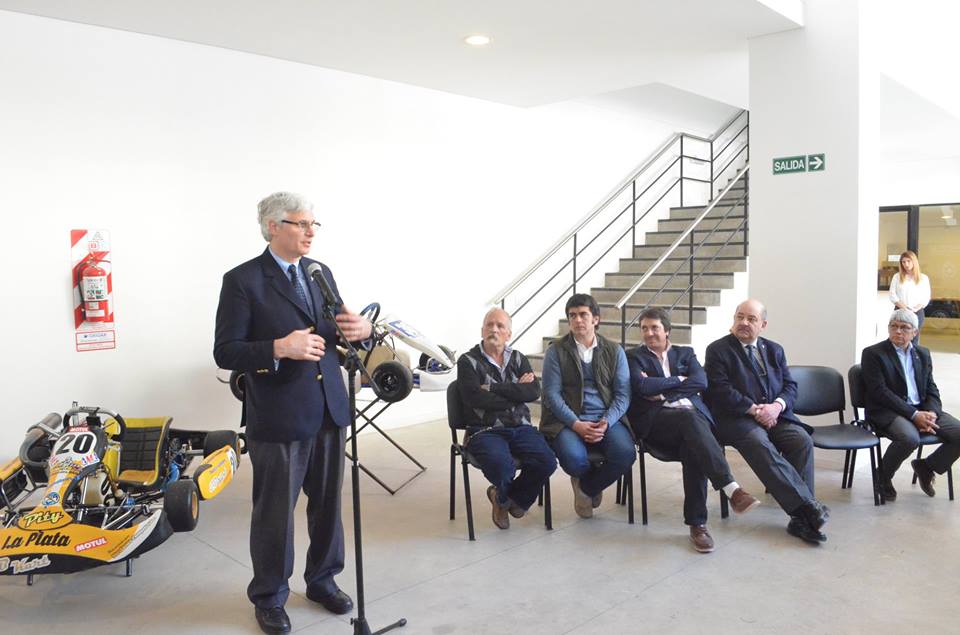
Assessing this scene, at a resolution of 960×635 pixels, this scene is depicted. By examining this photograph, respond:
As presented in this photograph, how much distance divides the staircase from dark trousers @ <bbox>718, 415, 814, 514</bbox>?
6.54 feet

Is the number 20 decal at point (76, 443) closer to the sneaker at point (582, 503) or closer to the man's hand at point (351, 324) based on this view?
the man's hand at point (351, 324)

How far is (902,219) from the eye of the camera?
12039 millimetres

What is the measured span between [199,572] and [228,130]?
3133 mm

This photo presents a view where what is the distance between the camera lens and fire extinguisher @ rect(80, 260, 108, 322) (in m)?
4.61

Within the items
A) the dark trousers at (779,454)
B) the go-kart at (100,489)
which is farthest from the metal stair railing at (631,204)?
the go-kart at (100,489)

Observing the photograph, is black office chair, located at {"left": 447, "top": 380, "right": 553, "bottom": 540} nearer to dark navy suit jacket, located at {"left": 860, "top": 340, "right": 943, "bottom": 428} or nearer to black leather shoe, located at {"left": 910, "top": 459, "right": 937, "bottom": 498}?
dark navy suit jacket, located at {"left": 860, "top": 340, "right": 943, "bottom": 428}

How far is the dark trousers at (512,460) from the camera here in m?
3.74

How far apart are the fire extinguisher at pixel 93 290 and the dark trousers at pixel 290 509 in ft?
7.94

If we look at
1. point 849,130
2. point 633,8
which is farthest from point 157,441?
point 849,130

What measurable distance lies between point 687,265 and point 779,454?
4.01 meters

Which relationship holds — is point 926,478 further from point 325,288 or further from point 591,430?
point 325,288

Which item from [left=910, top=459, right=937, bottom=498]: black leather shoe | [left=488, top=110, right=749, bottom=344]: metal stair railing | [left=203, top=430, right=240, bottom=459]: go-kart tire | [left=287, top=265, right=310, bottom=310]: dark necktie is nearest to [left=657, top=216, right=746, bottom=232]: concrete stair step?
[left=488, top=110, right=749, bottom=344]: metal stair railing

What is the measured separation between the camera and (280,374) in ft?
8.93

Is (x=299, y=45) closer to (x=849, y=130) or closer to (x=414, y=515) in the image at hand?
(x=414, y=515)
